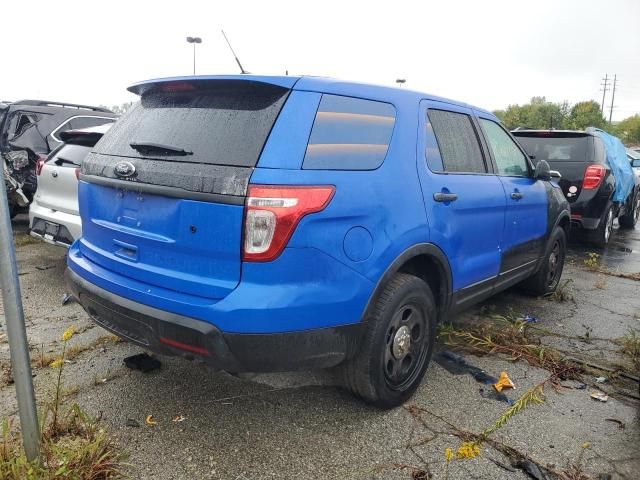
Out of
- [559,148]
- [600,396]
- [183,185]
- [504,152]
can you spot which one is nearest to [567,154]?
[559,148]

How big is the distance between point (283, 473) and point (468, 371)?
5.43 feet

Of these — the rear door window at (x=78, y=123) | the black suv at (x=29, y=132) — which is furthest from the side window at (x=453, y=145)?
the rear door window at (x=78, y=123)

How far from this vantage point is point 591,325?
451 cm

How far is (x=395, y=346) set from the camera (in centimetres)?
286

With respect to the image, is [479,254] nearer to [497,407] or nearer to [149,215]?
[497,407]

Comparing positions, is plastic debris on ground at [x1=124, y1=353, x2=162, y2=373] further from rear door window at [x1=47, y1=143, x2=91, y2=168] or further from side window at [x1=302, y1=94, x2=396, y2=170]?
rear door window at [x1=47, y1=143, x2=91, y2=168]

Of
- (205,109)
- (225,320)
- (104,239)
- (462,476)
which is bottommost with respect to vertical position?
(462,476)

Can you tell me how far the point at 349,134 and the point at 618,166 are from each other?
7411mm

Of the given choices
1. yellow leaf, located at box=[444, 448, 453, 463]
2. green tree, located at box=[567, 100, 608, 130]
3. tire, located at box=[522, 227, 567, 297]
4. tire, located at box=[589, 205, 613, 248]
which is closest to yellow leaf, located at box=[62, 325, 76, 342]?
yellow leaf, located at box=[444, 448, 453, 463]

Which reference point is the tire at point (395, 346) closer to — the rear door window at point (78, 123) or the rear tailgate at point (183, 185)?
the rear tailgate at point (183, 185)

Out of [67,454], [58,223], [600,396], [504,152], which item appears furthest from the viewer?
[58,223]

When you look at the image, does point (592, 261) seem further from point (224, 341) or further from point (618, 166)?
point (224, 341)

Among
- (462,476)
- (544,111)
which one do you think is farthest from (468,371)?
(544,111)

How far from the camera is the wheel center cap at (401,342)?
9.39ft
